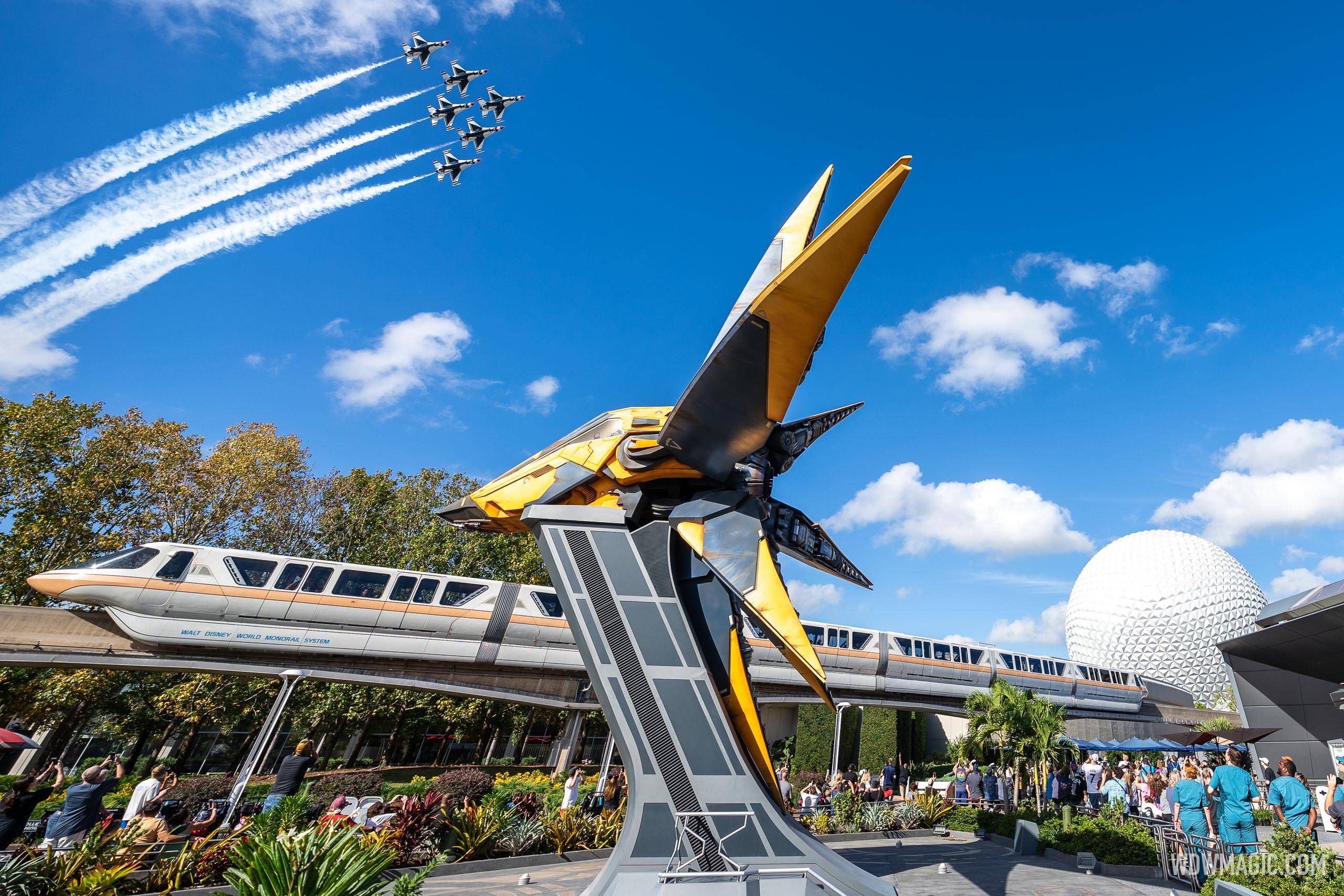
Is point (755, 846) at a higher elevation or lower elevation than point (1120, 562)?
lower

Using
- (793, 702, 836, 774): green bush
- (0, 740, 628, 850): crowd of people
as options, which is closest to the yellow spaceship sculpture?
(0, 740, 628, 850): crowd of people

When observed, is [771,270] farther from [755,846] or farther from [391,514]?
[391,514]

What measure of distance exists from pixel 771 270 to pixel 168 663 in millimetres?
19455

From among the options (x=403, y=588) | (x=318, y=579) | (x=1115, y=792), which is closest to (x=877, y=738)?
(x=1115, y=792)

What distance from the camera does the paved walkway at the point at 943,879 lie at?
8.81 m

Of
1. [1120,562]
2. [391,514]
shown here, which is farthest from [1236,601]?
[391,514]

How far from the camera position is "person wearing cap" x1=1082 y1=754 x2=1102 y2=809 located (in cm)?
1817

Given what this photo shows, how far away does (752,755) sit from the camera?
Answer: 8078 mm

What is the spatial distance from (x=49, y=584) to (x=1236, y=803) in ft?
84.4

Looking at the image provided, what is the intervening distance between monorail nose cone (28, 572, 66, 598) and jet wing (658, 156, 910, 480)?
733 inches

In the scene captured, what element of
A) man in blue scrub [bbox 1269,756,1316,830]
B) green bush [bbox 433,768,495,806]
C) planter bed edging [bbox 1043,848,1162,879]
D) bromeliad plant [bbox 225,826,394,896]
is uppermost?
man in blue scrub [bbox 1269,756,1316,830]

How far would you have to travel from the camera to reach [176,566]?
1758cm

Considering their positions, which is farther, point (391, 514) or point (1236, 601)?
point (1236, 601)

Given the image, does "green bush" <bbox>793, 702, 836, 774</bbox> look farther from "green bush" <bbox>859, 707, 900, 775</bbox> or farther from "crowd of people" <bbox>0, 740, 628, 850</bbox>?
"crowd of people" <bbox>0, 740, 628, 850</bbox>
